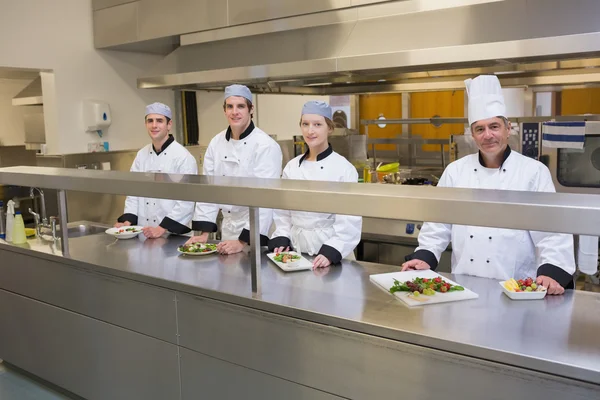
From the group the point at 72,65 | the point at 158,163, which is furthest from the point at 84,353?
the point at 72,65

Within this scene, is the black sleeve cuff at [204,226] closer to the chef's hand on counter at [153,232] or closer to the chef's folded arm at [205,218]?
the chef's folded arm at [205,218]

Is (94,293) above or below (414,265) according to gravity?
below

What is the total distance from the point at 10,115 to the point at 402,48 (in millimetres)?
5080

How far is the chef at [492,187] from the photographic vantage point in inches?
83.4

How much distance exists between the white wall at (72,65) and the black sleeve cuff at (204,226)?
2598 mm

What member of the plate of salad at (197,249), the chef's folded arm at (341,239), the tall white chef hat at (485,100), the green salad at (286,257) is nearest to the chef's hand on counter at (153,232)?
the plate of salad at (197,249)

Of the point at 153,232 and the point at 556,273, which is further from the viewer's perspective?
the point at 153,232

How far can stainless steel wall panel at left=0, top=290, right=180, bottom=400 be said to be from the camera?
7.50 feet

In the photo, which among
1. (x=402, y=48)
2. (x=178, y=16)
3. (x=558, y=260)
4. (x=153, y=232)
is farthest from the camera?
(x=178, y=16)

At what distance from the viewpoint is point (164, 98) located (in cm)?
588

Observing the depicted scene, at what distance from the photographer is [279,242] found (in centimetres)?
251

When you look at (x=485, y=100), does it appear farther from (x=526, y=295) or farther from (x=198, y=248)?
(x=198, y=248)

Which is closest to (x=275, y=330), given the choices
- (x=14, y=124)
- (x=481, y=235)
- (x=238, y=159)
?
(x=481, y=235)

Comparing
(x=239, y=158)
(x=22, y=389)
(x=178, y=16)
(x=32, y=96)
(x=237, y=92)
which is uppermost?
(x=178, y=16)
